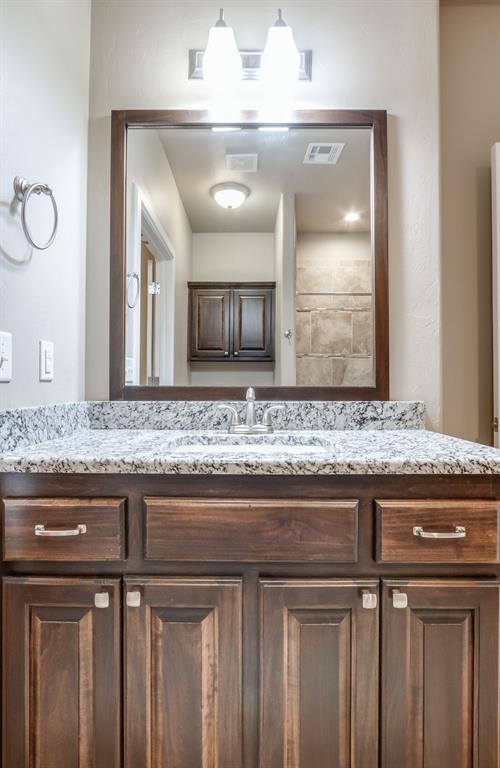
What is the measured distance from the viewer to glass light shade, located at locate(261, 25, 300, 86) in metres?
1.48

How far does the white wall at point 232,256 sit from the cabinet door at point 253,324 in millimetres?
55

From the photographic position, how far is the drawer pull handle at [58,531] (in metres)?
0.94

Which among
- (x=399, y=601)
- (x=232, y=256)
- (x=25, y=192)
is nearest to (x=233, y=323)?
(x=232, y=256)

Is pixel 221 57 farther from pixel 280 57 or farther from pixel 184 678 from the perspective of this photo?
pixel 184 678

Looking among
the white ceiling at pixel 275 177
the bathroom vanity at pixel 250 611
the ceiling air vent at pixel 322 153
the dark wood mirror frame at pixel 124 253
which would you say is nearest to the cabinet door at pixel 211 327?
the dark wood mirror frame at pixel 124 253

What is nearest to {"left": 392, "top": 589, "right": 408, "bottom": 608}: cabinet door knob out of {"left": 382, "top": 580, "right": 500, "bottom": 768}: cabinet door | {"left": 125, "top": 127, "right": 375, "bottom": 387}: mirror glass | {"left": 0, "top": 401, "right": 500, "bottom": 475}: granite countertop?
{"left": 382, "top": 580, "right": 500, "bottom": 768}: cabinet door

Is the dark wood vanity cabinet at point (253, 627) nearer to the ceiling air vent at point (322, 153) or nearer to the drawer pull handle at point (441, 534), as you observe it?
the drawer pull handle at point (441, 534)

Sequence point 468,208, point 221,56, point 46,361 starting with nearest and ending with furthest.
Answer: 1. point 46,361
2. point 221,56
3. point 468,208

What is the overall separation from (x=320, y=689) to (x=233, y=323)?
1060mm

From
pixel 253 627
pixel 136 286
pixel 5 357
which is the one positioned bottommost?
pixel 253 627

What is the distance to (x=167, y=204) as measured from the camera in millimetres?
1586

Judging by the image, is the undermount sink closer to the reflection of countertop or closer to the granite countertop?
the granite countertop

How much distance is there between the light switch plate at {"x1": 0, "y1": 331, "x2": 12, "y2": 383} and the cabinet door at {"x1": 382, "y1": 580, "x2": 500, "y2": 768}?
1.00 metres

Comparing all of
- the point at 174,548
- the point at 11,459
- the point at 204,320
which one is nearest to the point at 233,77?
the point at 204,320
